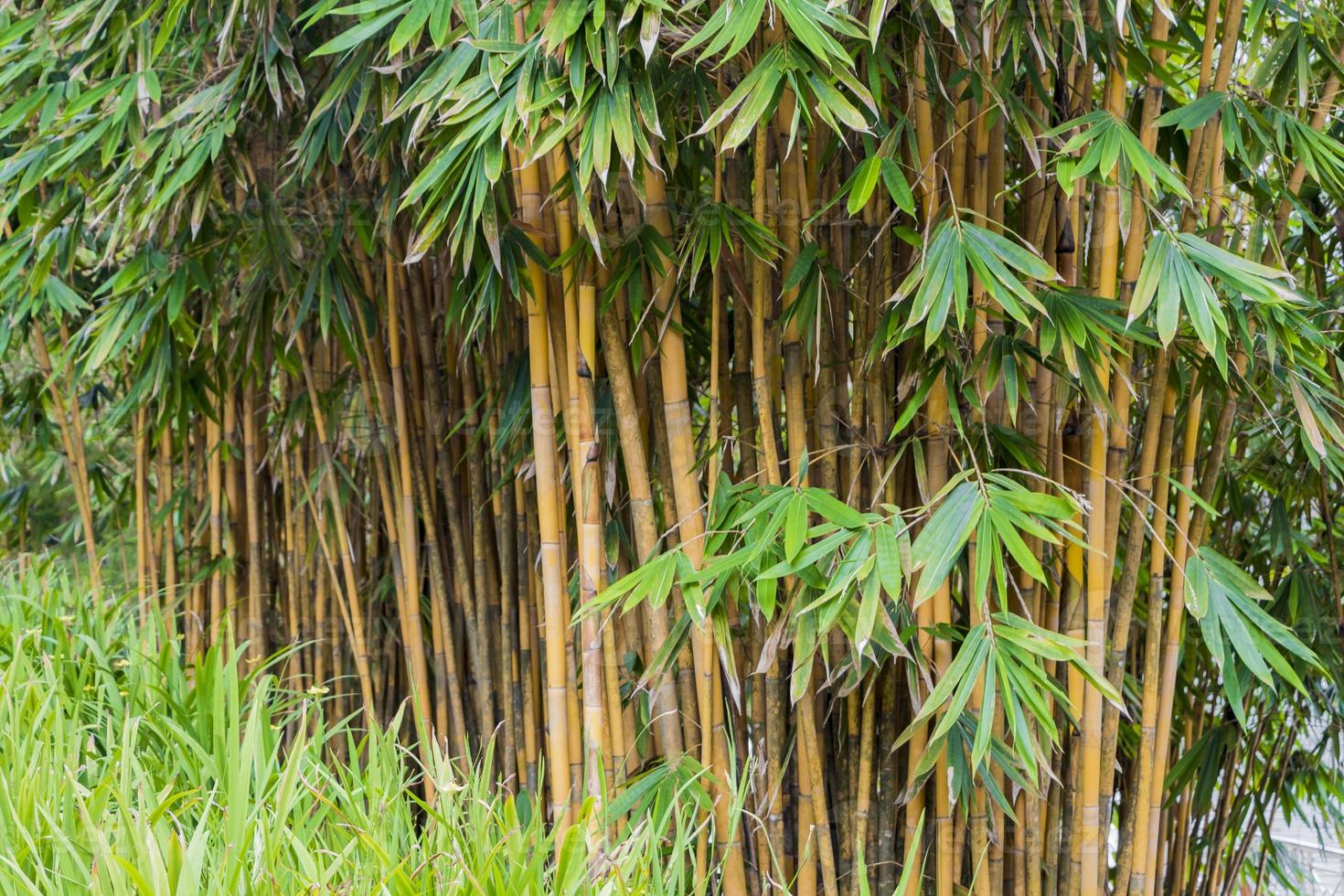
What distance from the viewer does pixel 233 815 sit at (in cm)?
124

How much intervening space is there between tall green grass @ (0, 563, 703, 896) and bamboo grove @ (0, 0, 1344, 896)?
3.0 inches

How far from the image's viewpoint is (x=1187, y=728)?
240 centimetres

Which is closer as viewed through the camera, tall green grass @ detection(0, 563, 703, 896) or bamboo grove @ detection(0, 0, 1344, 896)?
tall green grass @ detection(0, 563, 703, 896)

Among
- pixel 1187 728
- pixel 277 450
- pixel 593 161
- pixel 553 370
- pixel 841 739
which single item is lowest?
pixel 1187 728

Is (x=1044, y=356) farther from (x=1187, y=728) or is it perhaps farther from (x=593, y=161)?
(x=1187, y=728)

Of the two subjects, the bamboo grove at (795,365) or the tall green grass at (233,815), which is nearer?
the tall green grass at (233,815)

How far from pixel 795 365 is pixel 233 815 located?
3.05 ft

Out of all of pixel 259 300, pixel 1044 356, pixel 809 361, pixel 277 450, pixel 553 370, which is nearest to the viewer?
pixel 1044 356

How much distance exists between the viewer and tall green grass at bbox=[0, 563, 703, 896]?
1.15 metres

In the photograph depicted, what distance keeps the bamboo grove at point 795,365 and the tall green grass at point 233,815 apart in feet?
0.25

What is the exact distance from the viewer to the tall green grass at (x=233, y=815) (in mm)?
1147

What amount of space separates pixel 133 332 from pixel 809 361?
1338mm

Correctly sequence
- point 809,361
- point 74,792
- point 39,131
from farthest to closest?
point 39,131 → point 809,361 → point 74,792

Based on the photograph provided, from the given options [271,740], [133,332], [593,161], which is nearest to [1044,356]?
[593,161]
